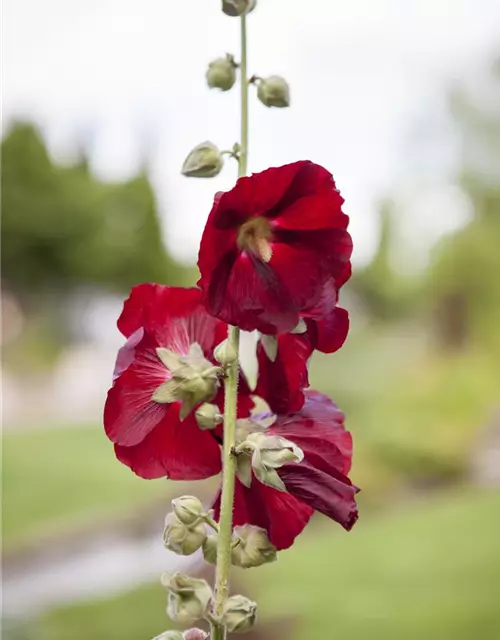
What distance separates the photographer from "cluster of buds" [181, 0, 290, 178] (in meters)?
0.35

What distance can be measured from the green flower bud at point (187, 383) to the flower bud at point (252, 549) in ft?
0.21

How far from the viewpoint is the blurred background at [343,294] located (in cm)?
152

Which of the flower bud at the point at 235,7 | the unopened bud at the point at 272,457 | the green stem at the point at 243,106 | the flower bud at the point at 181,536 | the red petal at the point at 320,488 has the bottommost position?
the flower bud at the point at 181,536

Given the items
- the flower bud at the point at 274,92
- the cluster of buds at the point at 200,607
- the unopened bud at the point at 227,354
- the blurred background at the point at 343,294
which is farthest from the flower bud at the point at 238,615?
the blurred background at the point at 343,294

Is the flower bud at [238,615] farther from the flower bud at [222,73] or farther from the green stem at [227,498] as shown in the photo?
the flower bud at [222,73]

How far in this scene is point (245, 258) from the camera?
0.33 m

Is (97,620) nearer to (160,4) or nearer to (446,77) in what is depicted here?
(160,4)

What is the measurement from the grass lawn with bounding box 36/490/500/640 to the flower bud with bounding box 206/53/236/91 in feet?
4.29

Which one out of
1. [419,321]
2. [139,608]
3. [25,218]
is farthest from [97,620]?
[419,321]

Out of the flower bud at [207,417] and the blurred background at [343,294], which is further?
the blurred background at [343,294]

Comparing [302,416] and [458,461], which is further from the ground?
[302,416]

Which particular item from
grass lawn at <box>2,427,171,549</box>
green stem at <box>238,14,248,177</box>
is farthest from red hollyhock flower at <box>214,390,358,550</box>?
grass lawn at <box>2,427,171,549</box>

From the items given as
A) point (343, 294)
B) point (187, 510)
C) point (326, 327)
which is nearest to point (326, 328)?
point (326, 327)

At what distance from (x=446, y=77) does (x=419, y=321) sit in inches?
23.3
